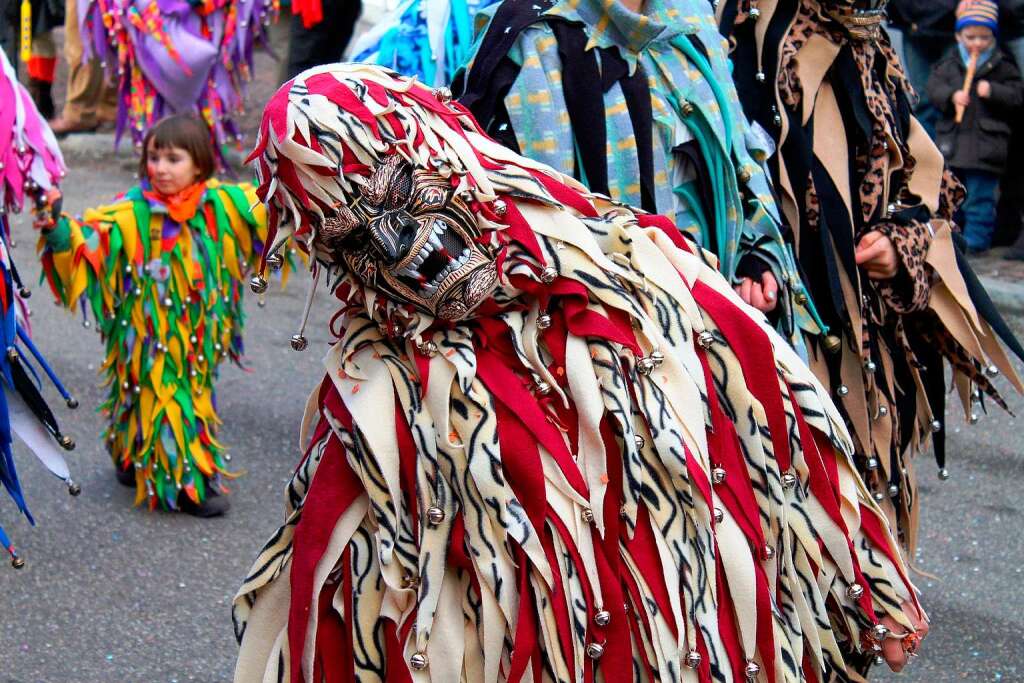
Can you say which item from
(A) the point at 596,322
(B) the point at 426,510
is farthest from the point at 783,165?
(B) the point at 426,510

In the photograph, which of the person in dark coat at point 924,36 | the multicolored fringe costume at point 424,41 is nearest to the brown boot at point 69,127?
the person in dark coat at point 924,36

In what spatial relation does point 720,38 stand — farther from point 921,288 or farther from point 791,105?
point 921,288

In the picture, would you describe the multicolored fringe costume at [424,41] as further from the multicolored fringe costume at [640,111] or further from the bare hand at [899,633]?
the bare hand at [899,633]

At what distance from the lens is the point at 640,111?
2578 mm

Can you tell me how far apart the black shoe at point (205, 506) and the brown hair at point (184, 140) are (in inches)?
36.6

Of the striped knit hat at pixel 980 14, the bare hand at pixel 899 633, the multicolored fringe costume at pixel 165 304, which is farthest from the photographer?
the striped knit hat at pixel 980 14

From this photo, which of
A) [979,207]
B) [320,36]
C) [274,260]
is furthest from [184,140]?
[979,207]

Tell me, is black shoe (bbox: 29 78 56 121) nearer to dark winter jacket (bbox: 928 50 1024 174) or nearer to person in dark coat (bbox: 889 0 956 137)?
person in dark coat (bbox: 889 0 956 137)

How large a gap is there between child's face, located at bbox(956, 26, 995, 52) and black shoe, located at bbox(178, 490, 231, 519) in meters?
3.87

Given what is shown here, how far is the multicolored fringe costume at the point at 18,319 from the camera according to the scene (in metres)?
2.67

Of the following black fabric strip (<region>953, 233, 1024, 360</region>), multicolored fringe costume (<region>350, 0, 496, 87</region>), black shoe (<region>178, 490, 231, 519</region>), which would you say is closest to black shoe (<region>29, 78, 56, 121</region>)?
black shoe (<region>178, 490, 231, 519</region>)

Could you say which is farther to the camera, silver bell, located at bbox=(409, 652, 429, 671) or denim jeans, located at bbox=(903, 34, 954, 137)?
denim jeans, located at bbox=(903, 34, 954, 137)

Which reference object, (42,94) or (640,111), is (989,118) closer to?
(640,111)

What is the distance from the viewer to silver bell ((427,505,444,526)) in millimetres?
1888
